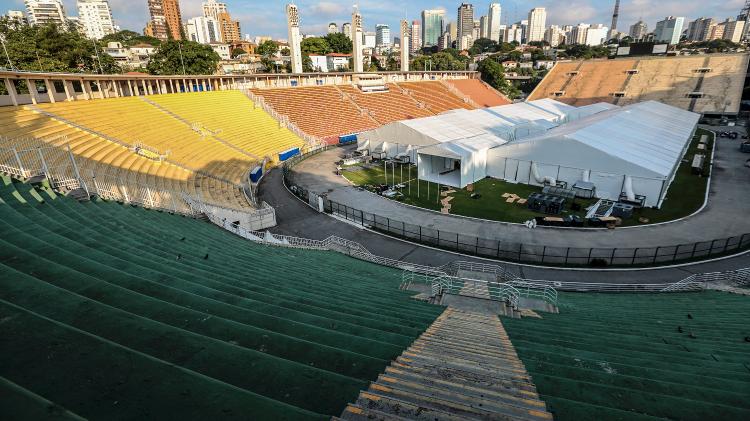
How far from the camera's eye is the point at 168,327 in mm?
5902

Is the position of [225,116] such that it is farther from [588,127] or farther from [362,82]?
[588,127]

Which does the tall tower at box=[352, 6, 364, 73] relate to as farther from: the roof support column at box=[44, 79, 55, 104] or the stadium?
the roof support column at box=[44, 79, 55, 104]

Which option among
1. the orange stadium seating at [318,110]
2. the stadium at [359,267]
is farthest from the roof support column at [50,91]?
the orange stadium seating at [318,110]

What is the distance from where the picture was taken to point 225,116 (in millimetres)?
46656

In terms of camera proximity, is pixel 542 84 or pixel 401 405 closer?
pixel 401 405

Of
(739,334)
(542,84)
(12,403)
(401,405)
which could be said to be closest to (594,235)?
(739,334)

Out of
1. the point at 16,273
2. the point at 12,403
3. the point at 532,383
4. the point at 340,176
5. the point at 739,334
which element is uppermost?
the point at 12,403

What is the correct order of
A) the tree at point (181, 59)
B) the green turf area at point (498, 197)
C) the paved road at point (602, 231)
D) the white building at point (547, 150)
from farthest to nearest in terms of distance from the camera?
the tree at point (181, 59) → the white building at point (547, 150) → the green turf area at point (498, 197) → the paved road at point (602, 231)

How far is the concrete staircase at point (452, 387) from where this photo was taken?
14.7 feet

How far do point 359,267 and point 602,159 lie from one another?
23.3 meters

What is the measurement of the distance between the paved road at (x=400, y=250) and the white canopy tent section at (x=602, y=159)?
29.0ft

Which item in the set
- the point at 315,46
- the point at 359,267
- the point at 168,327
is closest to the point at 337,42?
the point at 315,46

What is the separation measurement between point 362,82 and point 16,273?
231 feet

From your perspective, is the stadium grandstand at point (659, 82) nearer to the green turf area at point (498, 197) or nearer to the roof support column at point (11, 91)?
the green turf area at point (498, 197)
